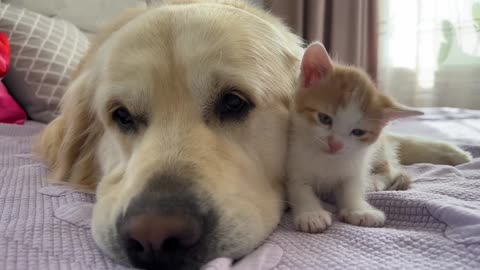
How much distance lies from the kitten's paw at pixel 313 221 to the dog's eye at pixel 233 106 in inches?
13.6

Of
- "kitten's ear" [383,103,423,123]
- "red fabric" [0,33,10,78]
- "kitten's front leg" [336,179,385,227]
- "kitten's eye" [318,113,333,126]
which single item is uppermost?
"kitten's ear" [383,103,423,123]

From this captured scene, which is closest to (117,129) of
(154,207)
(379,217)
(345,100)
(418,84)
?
(154,207)

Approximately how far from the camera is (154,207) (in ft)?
2.97

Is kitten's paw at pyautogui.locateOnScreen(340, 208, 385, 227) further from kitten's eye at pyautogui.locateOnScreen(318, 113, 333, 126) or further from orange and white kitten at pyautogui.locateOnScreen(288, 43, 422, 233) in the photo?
kitten's eye at pyautogui.locateOnScreen(318, 113, 333, 126)

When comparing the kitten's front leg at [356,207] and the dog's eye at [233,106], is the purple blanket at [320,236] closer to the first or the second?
the kitten's front leg at [356,207]

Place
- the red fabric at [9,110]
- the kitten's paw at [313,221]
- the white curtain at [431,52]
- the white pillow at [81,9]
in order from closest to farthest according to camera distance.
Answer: the kitten's paw at [313,221] < the red fabric at [9,110] < the white pillow at [81,9] < the white curtain at [431,52]

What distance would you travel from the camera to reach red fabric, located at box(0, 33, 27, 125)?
8.39 feet

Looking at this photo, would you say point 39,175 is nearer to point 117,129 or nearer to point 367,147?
point 117,129

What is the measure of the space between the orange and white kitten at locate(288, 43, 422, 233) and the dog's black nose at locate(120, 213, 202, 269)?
39 centimetres

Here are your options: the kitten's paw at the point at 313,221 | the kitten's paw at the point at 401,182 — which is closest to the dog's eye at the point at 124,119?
the kitten's paw at the point at 313,221

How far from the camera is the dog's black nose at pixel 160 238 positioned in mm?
856

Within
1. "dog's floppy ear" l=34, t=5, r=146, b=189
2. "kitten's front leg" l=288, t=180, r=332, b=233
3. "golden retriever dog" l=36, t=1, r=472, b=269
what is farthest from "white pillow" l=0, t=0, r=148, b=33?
"kitten's front leg" l=288, t=180, r=332, b=233

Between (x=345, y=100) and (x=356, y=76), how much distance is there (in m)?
0.10

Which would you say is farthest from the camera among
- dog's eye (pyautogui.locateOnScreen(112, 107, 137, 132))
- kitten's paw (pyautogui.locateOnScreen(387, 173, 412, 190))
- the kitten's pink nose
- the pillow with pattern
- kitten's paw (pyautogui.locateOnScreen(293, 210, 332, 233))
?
the pillow with pattern
